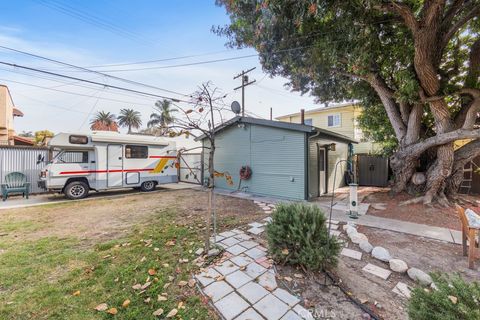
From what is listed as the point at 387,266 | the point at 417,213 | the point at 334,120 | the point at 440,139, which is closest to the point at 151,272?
the point at 387,266

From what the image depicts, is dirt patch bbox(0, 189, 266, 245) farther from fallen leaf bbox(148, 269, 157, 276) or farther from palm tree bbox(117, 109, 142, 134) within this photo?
palm tree bbox(117, 109, 142, 134)

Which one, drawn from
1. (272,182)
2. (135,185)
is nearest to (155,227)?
(272,182)

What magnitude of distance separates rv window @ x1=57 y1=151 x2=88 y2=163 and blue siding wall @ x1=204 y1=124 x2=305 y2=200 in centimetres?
561

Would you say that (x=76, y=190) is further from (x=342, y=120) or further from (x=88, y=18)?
(x=342, y=120)

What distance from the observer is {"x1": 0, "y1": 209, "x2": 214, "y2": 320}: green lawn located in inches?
79.1

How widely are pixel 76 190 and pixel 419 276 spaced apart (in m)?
10.1

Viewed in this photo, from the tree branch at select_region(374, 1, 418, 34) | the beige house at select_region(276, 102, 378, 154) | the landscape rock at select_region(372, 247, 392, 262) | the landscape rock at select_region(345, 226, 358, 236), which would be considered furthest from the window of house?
the landscape rock at select_region(372, 247, 392, 262)

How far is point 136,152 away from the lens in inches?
347

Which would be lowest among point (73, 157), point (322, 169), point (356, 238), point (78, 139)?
point (356, 238)

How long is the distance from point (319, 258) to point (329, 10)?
501cm

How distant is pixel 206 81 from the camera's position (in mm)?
3115

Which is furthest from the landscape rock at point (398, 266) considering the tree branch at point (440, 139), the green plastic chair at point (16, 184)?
the green plastic chair at point (16, 184)

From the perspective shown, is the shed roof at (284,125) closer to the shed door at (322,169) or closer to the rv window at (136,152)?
the shed door at (322,169)

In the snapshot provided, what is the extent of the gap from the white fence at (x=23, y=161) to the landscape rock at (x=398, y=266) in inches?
482
